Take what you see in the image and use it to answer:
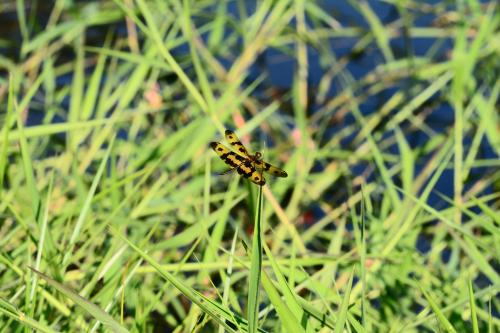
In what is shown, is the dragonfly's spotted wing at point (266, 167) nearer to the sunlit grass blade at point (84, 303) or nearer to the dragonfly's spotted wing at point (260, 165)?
the dragonfly's spotted wing at point (260, 165)

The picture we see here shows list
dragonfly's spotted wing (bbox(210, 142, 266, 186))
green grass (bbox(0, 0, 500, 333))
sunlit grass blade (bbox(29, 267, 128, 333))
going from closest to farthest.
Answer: sunlit grass blade (bbox(29, 267, 128, 333))
dragonfly's spotted wing (bbox(210, 142, 266, 186))
green grass (bbox(0, 0, 500, 333))

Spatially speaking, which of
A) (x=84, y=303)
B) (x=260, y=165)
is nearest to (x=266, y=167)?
(x=260, y=165)

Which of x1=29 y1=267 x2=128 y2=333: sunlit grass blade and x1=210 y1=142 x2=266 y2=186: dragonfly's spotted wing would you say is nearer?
x1=29 y1=267 x2=128 y2=333: sunlit grass blade

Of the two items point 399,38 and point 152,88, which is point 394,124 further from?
point 399,38

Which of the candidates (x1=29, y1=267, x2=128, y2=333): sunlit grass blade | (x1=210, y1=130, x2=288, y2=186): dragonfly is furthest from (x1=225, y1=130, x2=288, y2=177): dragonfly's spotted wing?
(x1=29, y1=267, x2=128, y2=333): sunlit grass blade

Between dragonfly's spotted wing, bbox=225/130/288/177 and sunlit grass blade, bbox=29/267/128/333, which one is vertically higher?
dragonfly's spotted wing, bbox=225/130/288/177

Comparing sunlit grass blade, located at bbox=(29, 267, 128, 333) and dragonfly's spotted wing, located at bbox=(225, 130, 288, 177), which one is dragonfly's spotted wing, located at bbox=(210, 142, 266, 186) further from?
sunlit grass blade, located at bbox=(29, 267, 128, 333)

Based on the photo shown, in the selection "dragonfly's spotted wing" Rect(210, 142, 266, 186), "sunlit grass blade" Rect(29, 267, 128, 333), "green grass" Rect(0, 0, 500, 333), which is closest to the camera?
"sunlit grass blade" Rect(29, 267, 128, 333)

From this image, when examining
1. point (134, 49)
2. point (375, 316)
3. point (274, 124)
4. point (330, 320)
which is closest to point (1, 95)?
point (134, 49)
